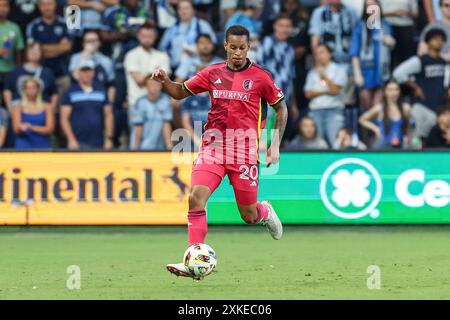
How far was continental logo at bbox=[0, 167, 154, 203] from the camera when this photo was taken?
16609 millimetres

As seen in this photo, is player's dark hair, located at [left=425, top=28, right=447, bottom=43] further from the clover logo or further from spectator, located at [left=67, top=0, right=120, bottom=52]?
spectator, located at [left=67, top=0, right=120, bottom=52]

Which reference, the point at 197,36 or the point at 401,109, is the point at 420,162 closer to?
the point at 401,109

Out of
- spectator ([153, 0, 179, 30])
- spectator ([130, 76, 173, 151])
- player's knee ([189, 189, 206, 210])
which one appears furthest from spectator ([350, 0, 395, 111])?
player's knee ([189, 189, 206, 210])

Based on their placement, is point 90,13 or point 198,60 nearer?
point 198,60

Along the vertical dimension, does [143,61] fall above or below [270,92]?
above

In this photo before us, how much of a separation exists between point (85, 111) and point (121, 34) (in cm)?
152

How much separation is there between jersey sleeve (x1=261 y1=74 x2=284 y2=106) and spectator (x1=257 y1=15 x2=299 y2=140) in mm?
7092

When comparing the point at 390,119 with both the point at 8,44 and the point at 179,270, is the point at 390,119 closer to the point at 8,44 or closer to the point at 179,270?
the point at 8,44

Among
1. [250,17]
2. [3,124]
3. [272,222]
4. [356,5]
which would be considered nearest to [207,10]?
[250,17]

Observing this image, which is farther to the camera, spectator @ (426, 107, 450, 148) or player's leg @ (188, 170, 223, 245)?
spectator @ (426, 107, 450, 148)

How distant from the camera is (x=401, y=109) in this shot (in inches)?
694

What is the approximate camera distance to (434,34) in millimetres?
17906

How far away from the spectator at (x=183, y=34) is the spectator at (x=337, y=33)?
1702 millimetres
